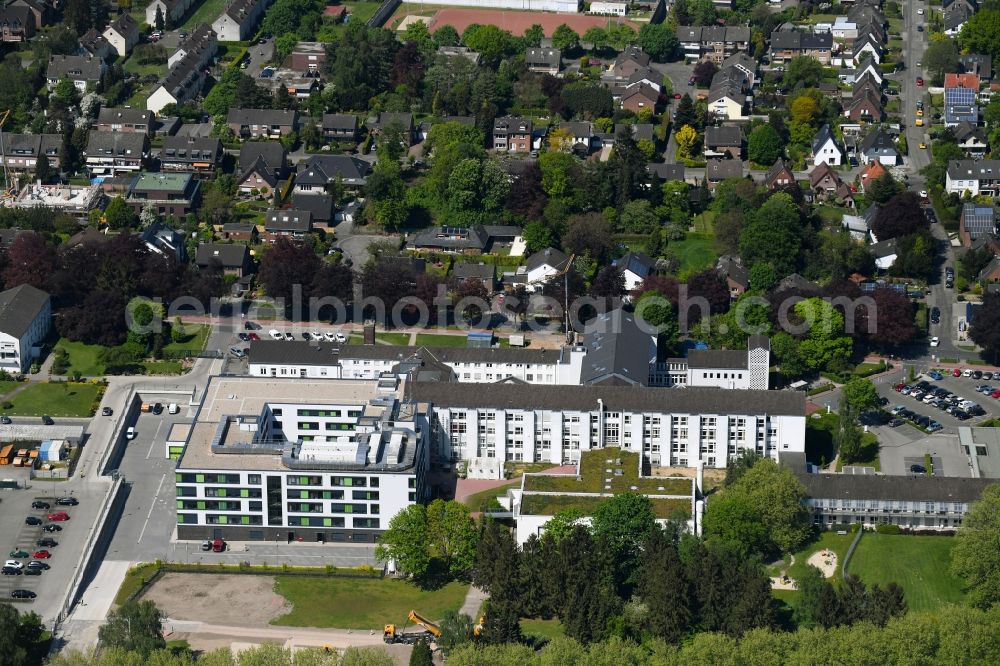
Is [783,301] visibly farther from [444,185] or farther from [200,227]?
[200,227]

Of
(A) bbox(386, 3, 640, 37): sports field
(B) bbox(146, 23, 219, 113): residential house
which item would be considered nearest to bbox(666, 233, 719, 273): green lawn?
(B) bbox(146, 23, 219, 113): residential house

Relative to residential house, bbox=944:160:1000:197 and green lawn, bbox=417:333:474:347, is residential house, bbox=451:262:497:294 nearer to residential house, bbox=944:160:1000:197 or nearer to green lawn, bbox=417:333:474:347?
green lawn, bbox=417:333:474:347

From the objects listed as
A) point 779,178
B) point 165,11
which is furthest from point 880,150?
point 165,11

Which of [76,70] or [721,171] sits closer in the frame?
[721,171]

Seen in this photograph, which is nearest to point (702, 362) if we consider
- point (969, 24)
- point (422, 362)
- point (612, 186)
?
point (422, 362)

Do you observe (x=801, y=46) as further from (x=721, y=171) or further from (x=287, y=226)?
(x=287, y=226)

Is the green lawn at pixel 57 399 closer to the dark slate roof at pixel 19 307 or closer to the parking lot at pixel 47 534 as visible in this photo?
the dark slate roof at pixel 19 307
